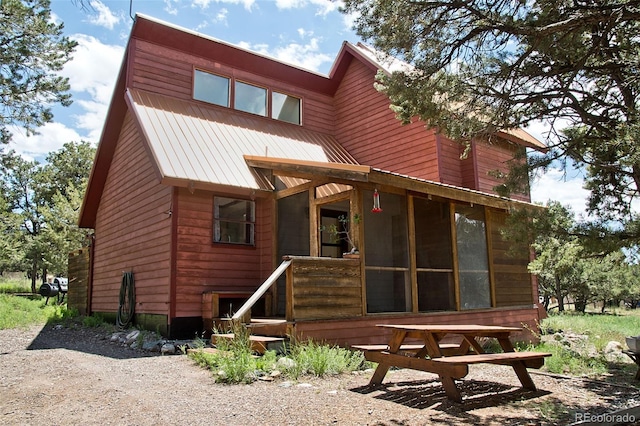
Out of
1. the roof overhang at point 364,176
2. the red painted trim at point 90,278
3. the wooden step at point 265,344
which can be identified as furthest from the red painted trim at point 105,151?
the wooden step at point 265,344

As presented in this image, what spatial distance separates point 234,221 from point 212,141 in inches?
75.7

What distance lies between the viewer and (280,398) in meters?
4.88

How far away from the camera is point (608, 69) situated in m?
6.04

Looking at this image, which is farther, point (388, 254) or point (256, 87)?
point (256, 87)

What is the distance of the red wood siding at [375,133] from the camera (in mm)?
12453

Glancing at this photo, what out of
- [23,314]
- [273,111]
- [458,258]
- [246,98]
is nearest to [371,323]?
[458,258]

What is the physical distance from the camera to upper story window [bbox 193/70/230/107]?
1276 cm

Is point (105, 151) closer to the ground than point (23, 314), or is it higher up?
higher up

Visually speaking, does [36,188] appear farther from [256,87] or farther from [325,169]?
[325,169]

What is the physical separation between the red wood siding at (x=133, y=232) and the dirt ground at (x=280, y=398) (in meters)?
3.09

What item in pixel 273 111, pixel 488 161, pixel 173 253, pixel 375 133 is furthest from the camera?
pixel 273 111

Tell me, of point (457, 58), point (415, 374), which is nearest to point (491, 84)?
point (457, 58)

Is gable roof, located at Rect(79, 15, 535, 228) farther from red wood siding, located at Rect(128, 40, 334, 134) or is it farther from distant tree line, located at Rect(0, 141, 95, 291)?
distant tree line, located at Rect(0, 141, 95, 291)

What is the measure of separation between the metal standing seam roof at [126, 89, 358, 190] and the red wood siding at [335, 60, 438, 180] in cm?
72
